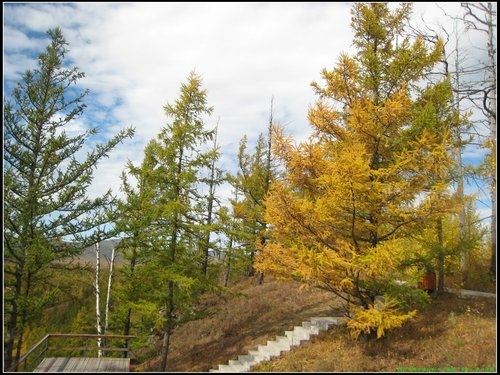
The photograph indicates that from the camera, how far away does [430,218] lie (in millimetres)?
10359

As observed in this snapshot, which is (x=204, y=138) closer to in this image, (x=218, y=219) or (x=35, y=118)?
(x=218, y=219)

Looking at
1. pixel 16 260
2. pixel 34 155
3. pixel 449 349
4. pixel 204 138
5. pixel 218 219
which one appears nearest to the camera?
pixel 449 349

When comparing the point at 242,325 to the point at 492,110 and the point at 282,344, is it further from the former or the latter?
the point at 492,110

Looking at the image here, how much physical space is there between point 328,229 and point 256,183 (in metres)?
15.4

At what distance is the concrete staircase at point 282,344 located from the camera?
1309 centimetres

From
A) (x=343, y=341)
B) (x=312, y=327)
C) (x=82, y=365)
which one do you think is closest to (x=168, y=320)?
(x=82, y=365)

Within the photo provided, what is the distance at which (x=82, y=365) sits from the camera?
12320 millimetres

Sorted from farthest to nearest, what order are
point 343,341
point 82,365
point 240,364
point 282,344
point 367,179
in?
1. point 240,364
2. point 282,344
3. point 82,365
4. point 343,341
5. point 367,179

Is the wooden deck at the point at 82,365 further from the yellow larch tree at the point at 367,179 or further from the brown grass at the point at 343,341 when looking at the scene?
the yellow larch tree at the point at 367,179

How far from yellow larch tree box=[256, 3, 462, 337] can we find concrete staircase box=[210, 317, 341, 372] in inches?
85.3

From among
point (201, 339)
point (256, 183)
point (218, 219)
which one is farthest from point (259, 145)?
point (201, 339)

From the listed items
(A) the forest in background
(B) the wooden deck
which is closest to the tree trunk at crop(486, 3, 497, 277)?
(A) the forest in background

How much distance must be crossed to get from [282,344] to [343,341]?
237cm

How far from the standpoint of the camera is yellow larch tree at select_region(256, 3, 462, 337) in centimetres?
970
